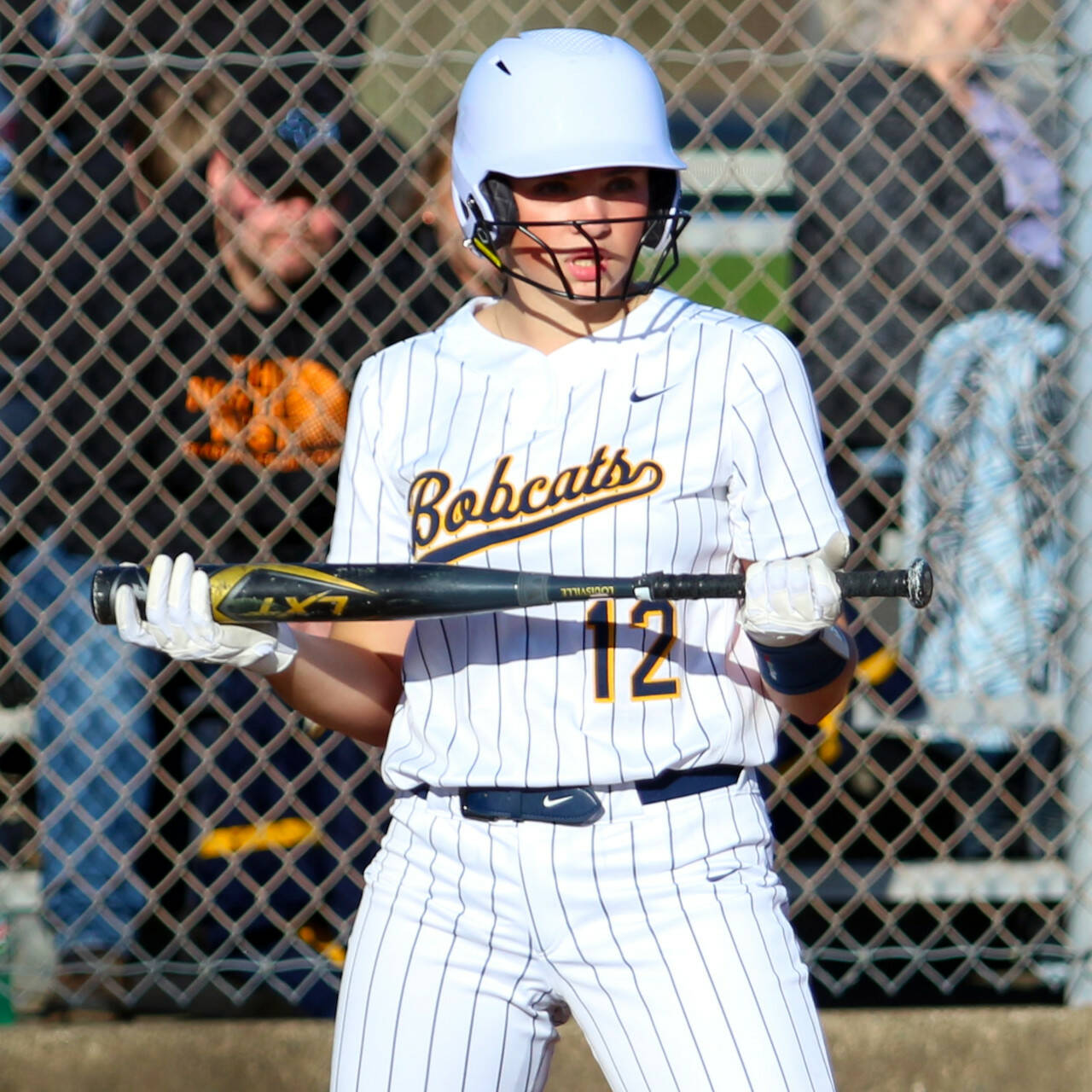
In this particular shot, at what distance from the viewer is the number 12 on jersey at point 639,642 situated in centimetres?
178

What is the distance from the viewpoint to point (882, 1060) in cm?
321

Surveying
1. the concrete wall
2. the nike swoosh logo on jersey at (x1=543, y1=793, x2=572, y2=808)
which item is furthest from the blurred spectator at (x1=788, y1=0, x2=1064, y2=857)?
the nike swoosh logo on jersey at (x1=543, y1=793, x2=572, y2=808)

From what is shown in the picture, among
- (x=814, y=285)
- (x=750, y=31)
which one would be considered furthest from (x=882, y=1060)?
(x=750, y=31)

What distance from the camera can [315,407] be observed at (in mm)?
3215

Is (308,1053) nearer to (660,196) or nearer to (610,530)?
(610,530)

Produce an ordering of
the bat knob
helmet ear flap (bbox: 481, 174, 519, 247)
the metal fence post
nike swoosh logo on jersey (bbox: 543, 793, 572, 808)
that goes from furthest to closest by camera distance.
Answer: the metal fence post, helmet ear flap (bbox: 481, 174, 519, 247), nike swoosh logo on jersey (bbox: 543, 793, 572, 808), the bat knob

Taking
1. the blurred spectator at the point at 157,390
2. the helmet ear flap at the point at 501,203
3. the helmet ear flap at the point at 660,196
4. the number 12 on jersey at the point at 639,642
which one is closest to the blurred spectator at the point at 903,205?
the blurred spectator at the point at 157,390

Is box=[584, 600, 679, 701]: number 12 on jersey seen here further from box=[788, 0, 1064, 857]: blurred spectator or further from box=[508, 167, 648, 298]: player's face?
box=[788, 0, 1064, 857]: blurred spectator

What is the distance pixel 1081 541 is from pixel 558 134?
181cm

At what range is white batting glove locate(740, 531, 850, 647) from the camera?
167cm

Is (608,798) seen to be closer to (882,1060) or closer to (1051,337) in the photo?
(882,1060)

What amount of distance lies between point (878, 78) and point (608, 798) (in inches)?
80.6

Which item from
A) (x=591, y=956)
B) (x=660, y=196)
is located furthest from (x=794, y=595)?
(x=660, y=196)

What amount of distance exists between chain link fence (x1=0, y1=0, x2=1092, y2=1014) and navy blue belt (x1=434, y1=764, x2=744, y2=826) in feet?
4.81
